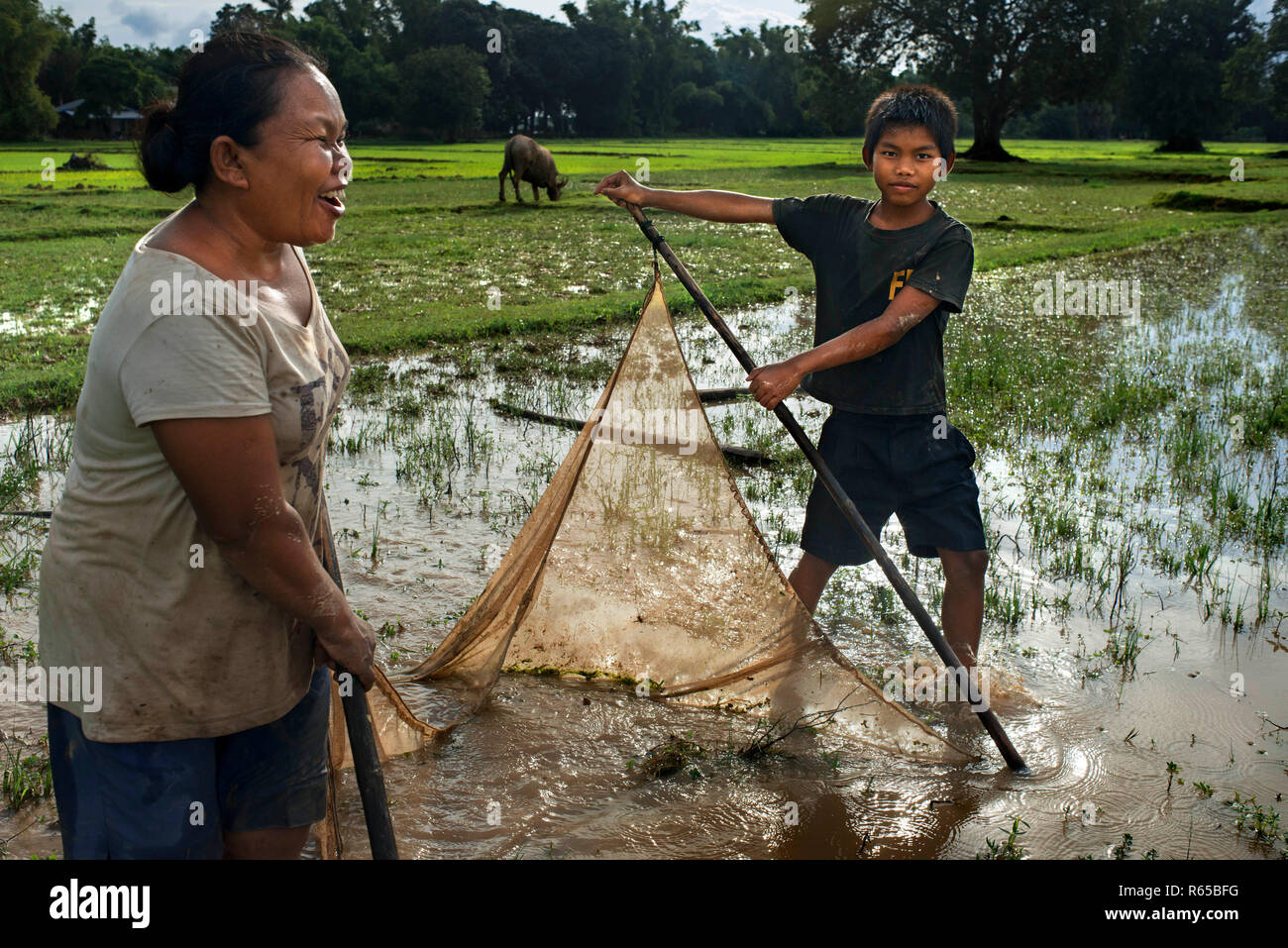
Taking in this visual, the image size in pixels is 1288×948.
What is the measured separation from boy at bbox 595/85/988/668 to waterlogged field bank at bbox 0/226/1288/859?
0.55m

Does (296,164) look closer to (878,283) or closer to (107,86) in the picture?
(878,283)

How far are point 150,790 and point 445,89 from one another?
1891 inches

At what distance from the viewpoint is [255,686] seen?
1.60 metres

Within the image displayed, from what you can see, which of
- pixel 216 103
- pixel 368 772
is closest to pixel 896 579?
pixel 368 772

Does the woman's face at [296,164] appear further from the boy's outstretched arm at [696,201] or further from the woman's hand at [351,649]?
the boy's outstretched arm at [696,201]

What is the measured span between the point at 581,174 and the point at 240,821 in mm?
27933

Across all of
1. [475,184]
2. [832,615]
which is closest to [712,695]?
[832,615]

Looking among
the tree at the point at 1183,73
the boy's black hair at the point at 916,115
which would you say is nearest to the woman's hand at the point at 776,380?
the boy's black hair at the point at 916,115

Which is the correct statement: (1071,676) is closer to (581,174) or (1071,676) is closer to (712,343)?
(712,343)

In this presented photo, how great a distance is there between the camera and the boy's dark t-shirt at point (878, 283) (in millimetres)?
2812

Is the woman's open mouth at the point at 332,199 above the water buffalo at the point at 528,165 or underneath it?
underneath

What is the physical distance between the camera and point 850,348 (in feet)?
8.98

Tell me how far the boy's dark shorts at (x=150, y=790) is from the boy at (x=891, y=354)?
5.27 ft

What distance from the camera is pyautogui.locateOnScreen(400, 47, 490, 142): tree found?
44.7 metres
